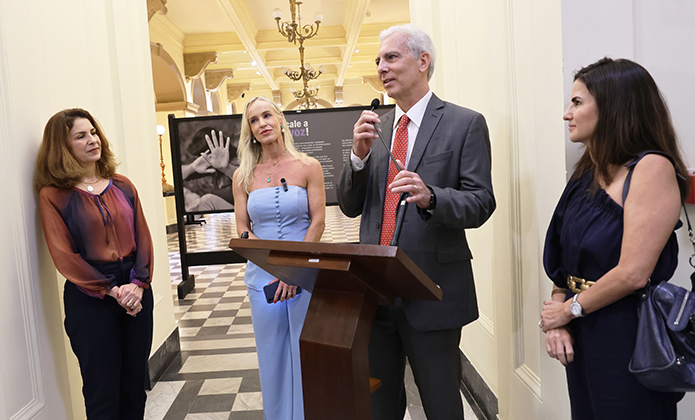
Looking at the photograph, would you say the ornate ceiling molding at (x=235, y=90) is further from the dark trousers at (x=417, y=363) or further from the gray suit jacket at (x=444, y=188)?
the dark trousers at (x=417, y=363)

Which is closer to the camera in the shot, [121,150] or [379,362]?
[379,362]

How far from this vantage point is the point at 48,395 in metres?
2.20

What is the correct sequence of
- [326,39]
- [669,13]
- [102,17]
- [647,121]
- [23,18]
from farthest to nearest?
[326,39] < [102,17] < [23,18] < [669,13] < [647,121]

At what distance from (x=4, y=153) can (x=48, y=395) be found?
115cm

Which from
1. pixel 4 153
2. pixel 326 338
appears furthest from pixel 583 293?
pixel 4 153

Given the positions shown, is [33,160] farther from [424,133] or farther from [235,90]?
[235,90]

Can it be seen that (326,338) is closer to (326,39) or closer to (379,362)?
(379,362)

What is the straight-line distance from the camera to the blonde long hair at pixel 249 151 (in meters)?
2.52

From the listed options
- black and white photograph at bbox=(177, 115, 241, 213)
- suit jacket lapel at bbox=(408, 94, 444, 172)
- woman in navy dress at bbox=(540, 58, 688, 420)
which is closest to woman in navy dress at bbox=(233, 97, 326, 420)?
suit jacket lapel at bbox=(408, 94, 444, 172)

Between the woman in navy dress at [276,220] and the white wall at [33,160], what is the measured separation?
0.97 meters

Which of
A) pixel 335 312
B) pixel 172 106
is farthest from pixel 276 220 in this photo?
pixel 172 106

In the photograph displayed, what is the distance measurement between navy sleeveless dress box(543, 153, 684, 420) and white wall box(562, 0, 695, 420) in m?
0.48

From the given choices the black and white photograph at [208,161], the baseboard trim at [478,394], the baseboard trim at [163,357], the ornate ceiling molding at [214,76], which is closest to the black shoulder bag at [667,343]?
the baseboard trim at [478,394]

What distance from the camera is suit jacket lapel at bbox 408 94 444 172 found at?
1722mm
